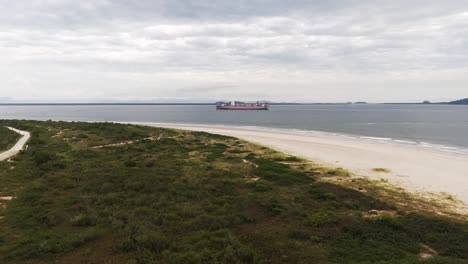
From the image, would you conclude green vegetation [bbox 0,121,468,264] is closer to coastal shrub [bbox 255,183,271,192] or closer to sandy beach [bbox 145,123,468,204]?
coastal shrub [bbox 255,183,271,192]

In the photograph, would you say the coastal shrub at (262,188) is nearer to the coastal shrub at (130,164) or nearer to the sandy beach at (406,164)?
the sandy beach at (406,164)

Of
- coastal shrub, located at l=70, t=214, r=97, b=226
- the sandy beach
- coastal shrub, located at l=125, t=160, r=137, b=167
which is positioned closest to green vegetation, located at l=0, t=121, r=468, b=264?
coastal shrub, located at l=70, t=214, r=97, b=226

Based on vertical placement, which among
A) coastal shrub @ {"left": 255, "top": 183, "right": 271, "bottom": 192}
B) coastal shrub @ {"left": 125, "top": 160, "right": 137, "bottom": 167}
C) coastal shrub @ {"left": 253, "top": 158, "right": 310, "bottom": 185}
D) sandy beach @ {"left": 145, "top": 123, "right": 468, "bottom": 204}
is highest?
coastal shrub @ {"left": 125, "top": 160, "right": 137, "bottom": 167}

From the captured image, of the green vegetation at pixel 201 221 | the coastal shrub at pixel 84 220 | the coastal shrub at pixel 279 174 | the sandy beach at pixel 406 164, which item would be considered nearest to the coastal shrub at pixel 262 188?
the green vegetation at pixel 201 221

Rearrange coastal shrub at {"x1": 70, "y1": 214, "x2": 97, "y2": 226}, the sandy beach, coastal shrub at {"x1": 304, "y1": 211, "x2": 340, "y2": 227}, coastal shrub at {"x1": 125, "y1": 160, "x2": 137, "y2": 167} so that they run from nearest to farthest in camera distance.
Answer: coastal shrub at {"x1": 70, "y1": 214, "x2": 97, "y2": 226}
coastal shrub at {"x1": 304, "y1": 211, "x2": 340, "y2": 227}
the sandy beach
coastal shrub at {"x1": 125, "y1": 160, "x2": 137, "y2": 167}

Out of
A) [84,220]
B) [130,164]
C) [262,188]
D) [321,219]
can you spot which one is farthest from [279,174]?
[84,220]

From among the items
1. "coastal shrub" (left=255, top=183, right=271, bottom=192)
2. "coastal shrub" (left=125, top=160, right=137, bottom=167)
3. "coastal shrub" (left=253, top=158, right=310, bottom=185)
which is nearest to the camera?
"coastal shrub" (left=255, top=183, right=271, bottom=192)

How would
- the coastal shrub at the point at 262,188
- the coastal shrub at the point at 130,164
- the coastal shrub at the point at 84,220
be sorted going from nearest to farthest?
1. the coastal shrub at the point at 84,220
2. the coastal shrub at the point at 262,188
3. the coastal shrub at the point at 130,164

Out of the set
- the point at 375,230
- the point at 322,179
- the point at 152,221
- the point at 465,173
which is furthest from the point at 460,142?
the point at 152,221

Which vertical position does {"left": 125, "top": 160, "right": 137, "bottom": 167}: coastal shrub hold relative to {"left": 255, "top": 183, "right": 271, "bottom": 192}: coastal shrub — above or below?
above
